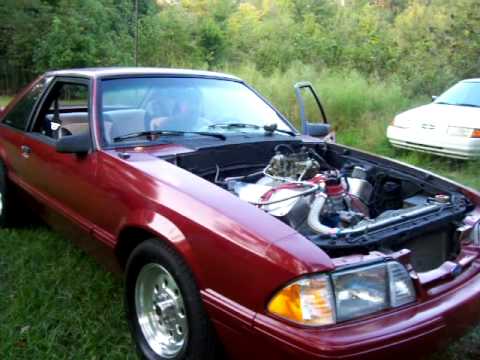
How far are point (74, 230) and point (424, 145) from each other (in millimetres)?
5547

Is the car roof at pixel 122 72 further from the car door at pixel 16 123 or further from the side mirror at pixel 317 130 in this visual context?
the side mirror at pixel 317 130

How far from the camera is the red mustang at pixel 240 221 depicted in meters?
1.82

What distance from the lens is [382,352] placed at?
175cm

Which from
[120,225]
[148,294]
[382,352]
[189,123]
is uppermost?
[189,123]

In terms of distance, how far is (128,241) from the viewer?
2.61 m

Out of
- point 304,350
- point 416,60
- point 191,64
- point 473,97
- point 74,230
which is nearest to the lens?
point 304,350

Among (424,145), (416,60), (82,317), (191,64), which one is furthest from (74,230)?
(191,64)

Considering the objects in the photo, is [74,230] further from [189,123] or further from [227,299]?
[227,299]

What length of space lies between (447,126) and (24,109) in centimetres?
553

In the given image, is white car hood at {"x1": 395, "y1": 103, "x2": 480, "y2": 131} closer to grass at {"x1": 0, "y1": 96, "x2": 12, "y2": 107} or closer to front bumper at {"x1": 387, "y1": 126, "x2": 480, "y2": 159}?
front bumper at {"x1": 387, "y1": 126, "x2": 480, "y2": 159}

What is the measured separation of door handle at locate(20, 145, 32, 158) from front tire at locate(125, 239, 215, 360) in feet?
5.25

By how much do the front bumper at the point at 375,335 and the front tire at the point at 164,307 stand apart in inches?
14.2

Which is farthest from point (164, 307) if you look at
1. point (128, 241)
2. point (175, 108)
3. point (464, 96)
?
point (464, 96)

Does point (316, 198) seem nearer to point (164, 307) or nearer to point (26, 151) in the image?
point (164, 307)
